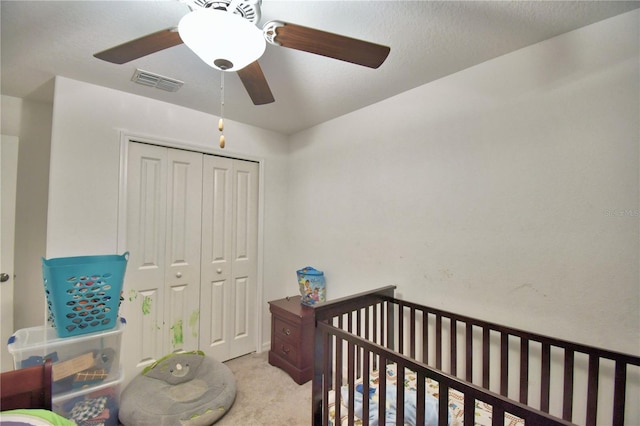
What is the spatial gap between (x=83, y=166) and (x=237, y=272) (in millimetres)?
1493

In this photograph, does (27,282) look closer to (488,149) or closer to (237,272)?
(237,272)

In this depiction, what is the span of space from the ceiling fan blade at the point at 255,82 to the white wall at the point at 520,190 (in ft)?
3.50

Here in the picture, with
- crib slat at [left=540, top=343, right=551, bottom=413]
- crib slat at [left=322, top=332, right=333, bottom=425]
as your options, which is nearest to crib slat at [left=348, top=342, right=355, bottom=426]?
crib slat at [left=322, top=332, right=333, bottom=425]

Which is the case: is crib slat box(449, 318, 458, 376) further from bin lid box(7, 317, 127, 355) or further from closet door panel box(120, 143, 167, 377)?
closet door panel box(120, 143, 167, 377)

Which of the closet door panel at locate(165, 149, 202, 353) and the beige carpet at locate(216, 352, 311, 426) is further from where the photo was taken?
the closet door panel at locate(165, 149, 202, 353)

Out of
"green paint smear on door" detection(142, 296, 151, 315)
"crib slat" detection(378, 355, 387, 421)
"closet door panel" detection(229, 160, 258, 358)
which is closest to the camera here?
"crib slat" detection(378, 355, 387, 421)

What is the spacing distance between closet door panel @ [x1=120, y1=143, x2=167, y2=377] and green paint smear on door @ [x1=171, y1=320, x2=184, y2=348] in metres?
0.09

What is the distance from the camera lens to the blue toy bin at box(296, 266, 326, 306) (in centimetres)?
253

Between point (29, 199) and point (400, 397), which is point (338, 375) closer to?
point (400, 397)

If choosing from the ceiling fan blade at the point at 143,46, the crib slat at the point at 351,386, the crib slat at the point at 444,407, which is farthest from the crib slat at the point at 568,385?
the ceiling fan blade at the point at 143,46

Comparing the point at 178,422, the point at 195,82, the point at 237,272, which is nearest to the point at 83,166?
the point at 195,82

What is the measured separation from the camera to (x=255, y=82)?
1.39m

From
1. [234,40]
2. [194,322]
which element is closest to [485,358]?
[234,40]

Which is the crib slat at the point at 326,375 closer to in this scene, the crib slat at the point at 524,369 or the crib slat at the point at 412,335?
the crib slat at the point at 412,335
